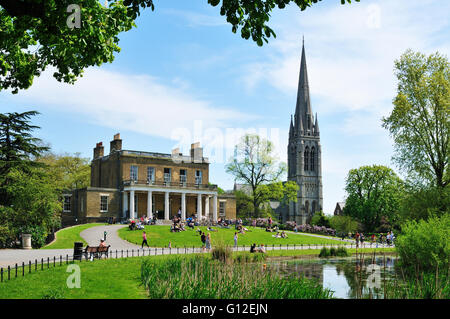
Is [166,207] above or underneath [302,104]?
underneath

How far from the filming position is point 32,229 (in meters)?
31.0

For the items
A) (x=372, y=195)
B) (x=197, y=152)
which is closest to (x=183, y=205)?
(x=197, y=152)

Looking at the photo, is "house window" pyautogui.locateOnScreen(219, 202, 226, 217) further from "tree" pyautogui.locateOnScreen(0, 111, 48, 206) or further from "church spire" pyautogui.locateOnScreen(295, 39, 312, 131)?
"church spire" pyautogui.locateOnScreen(295, 39, 312, 131)

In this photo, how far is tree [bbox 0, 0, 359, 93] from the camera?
10.8m

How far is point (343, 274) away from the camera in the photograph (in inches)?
928

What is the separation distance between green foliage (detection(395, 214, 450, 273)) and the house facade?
112 feet

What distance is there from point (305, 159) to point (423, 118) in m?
91.3

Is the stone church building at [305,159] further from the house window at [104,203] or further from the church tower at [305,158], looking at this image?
the house window at [104,203]

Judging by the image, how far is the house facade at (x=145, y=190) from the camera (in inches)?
2063

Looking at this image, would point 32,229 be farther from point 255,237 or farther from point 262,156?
point 262,156

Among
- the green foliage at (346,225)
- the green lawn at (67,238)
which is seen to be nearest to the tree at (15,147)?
the green lawn at (67,238)

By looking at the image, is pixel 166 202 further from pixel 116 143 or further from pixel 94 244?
pixel 94 244

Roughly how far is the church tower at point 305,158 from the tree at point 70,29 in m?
107

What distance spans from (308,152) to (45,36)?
116 meters
